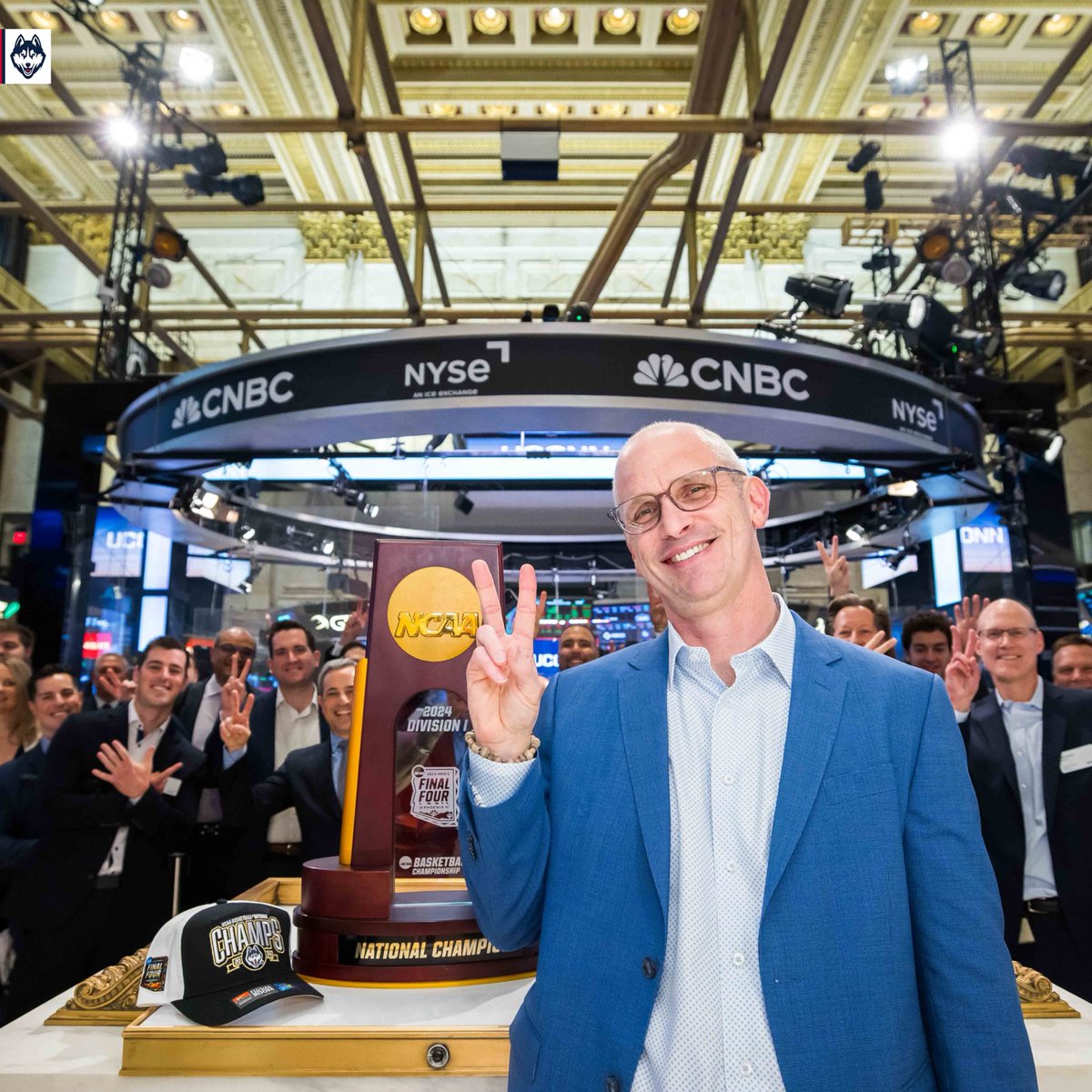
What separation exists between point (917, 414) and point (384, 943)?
3788 millimetres

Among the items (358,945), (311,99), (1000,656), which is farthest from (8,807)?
(311,99)

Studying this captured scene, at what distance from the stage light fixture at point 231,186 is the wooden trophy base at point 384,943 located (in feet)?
20.3

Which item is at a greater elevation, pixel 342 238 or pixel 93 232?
pixel 93 232

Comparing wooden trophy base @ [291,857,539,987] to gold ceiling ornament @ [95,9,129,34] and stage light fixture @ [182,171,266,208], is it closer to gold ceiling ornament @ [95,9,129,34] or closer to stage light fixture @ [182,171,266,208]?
stage light fixture @ [182,171,266,208]

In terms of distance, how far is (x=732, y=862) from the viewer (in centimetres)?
118

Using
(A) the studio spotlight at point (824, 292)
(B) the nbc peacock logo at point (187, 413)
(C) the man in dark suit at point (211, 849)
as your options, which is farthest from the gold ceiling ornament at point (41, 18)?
(C) the man in dark suit at point (211, 849)

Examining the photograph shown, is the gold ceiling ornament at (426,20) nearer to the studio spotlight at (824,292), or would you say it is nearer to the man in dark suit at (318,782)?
the studio spotlight at (824,292)

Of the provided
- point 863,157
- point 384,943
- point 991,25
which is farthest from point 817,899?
point 991,25

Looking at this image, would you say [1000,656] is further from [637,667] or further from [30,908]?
[30,908]

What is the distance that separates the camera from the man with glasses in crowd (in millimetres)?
1099

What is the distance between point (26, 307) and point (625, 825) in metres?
14.1

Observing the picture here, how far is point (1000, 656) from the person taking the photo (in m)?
3.15

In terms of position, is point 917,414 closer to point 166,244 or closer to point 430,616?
point 430,616

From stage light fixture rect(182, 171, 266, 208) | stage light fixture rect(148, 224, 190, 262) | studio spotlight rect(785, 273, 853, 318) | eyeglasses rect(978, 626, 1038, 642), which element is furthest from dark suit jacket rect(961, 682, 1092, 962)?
stage light fixture rect(148, 224, 190, 262)
